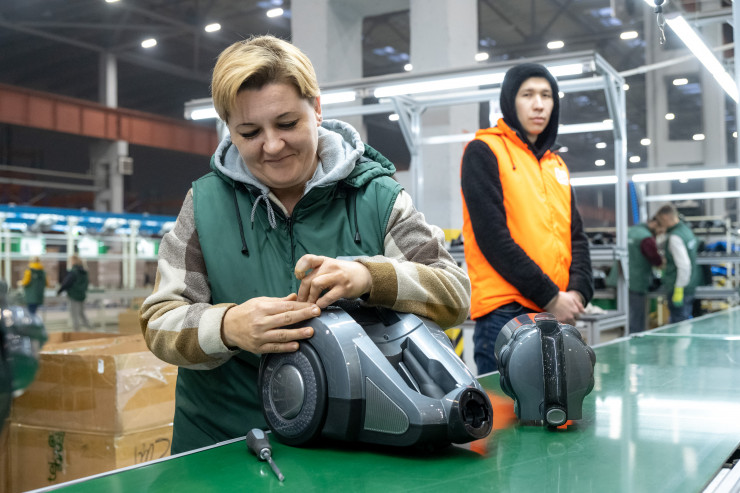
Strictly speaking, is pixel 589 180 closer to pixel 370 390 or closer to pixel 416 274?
pixel 416 274

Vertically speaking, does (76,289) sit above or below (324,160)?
below

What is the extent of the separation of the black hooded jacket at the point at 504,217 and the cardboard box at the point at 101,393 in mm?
1128

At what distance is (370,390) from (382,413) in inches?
1.3

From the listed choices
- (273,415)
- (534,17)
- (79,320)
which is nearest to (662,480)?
(273,415)

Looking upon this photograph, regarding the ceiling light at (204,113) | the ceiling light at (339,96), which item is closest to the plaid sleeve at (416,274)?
the ceiling light at (339,96)

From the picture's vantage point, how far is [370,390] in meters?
0.92

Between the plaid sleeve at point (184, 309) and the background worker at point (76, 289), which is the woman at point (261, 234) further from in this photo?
the background worker at point (76, 289)

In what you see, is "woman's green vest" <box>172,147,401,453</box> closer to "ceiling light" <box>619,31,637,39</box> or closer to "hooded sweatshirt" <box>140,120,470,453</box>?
"hooded sweatshirt" <box>140,120,470,453</box>

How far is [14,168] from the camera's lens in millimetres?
17578

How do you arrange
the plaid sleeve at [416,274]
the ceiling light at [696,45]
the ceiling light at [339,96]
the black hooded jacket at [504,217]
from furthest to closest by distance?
1. the ceiling light at [339,96]
2. the ceiling light at [696,45]
3. the black hooded jacket at [504,217]
4. the plaid sleeve at [416,274]

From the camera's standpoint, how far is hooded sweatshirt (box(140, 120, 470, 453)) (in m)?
1.15

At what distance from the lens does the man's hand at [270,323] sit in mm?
953

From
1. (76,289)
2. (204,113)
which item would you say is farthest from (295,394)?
(76,289)

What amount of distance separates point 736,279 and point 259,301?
801cm
